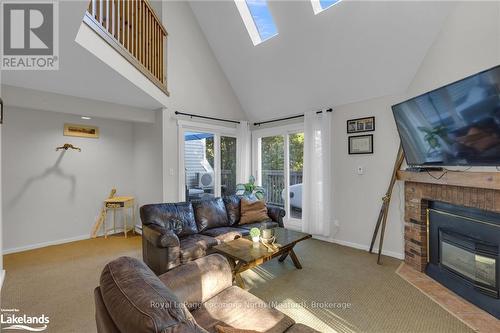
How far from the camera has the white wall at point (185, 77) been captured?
4219mm

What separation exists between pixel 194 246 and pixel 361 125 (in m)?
3.03

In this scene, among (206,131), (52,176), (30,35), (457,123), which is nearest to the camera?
(30,35)

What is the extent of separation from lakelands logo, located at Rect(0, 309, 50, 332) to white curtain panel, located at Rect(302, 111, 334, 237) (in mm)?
3621

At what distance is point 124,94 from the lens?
11.2ft

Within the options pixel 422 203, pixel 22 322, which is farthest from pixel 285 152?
pixel 22 322

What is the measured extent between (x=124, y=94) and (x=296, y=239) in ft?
10.0

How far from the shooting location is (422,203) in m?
2.96

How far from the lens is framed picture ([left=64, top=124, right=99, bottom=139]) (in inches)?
166

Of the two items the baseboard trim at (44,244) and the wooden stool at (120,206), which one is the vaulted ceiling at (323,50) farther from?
the baseboard trim at (44,244)

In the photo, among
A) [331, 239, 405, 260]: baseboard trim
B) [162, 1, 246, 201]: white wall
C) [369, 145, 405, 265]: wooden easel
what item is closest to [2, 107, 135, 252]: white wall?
[162, 1, 246, 201]: white wall

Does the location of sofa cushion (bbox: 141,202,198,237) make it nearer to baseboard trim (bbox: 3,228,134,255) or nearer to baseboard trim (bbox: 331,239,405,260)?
baseboard trim (bbox: 3,228,134,255)

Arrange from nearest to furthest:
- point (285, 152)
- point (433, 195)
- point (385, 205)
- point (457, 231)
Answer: point (457, 231)
point (433, 195)
point (385, 205)
point (285, 152)

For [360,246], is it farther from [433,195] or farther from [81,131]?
[81,131]

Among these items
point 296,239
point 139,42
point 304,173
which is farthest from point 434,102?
point 139,42
